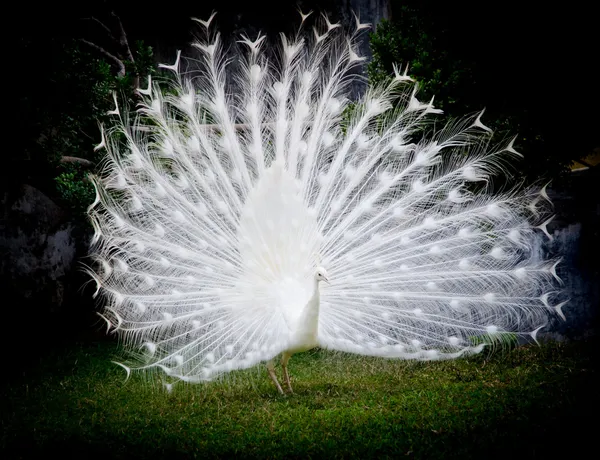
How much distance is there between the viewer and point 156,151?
4.77m

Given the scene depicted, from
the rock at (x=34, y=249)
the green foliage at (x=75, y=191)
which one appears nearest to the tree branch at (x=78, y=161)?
the green foliage at (x=75, y=191)

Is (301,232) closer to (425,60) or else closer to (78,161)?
(425,60)

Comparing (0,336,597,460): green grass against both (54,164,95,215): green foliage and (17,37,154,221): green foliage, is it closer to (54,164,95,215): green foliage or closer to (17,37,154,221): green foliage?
(54,164,95,215): green foliage

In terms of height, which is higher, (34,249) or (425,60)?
(425,60)

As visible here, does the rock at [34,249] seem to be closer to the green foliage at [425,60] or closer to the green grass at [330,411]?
the green grass at [330,411]

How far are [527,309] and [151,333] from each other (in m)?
3.10

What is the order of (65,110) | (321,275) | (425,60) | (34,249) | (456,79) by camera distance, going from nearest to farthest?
(321,275) → (65,110) → (456,79) → (425,60) → (34,249)

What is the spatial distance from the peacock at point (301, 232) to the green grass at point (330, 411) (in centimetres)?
35

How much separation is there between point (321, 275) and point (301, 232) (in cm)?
60

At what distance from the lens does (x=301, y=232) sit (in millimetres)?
4535

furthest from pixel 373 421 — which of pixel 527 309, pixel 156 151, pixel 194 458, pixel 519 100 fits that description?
pixel 519 100

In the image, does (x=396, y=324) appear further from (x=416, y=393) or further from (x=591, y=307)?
(x=591, y=307)

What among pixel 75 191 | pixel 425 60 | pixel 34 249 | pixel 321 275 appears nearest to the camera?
pixel 321 275

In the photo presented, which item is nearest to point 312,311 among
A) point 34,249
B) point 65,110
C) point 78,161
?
point 65,110
